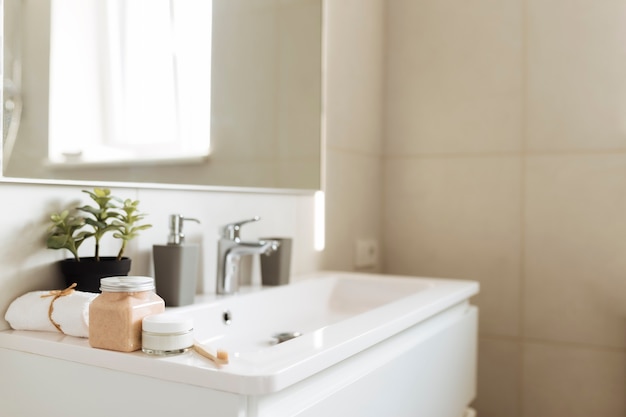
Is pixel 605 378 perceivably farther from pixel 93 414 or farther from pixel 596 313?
pixel 93 414

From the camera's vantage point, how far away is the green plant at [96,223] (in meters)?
0.93

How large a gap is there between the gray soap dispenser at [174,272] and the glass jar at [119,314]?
278 mm

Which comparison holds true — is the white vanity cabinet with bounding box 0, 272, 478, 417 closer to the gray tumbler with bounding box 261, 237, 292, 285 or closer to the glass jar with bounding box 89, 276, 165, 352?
the glass jar with bounding box 89, 276, 165, 352

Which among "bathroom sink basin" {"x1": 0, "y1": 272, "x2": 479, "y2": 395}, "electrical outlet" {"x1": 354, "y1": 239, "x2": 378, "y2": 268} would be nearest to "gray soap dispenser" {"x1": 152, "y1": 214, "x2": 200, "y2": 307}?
"bathroom sink basin" {"x1": 0, "y1": 272, "x2": 479, "y2": 395}

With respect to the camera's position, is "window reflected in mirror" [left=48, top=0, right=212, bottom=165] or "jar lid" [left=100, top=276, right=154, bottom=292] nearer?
"jar lid" [left=100, top=276, right=154, bottom=292]

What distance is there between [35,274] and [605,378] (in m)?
1.49

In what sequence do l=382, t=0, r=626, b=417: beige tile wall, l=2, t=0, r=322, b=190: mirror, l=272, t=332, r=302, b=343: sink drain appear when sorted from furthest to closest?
l=382, t=0, r=626, b=417: beige tile wall, l=272, t=332, r=302, b=343: sink drain, l=2, t=0, r=322, b=190: mirror

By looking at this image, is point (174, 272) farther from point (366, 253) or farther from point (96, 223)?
point (366, 253)

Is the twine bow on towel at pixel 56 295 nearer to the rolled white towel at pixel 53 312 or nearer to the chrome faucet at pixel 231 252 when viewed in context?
the rolled white towel at pixel 53 312

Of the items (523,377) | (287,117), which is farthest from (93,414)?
(523,377)

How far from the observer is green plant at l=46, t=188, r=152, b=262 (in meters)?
0.93

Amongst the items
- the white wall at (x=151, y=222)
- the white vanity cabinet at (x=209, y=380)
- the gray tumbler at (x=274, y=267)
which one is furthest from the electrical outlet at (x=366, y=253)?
the white vanity cabinet at (x=209, y=380)

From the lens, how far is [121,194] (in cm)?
106

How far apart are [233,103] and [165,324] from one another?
762 mm
